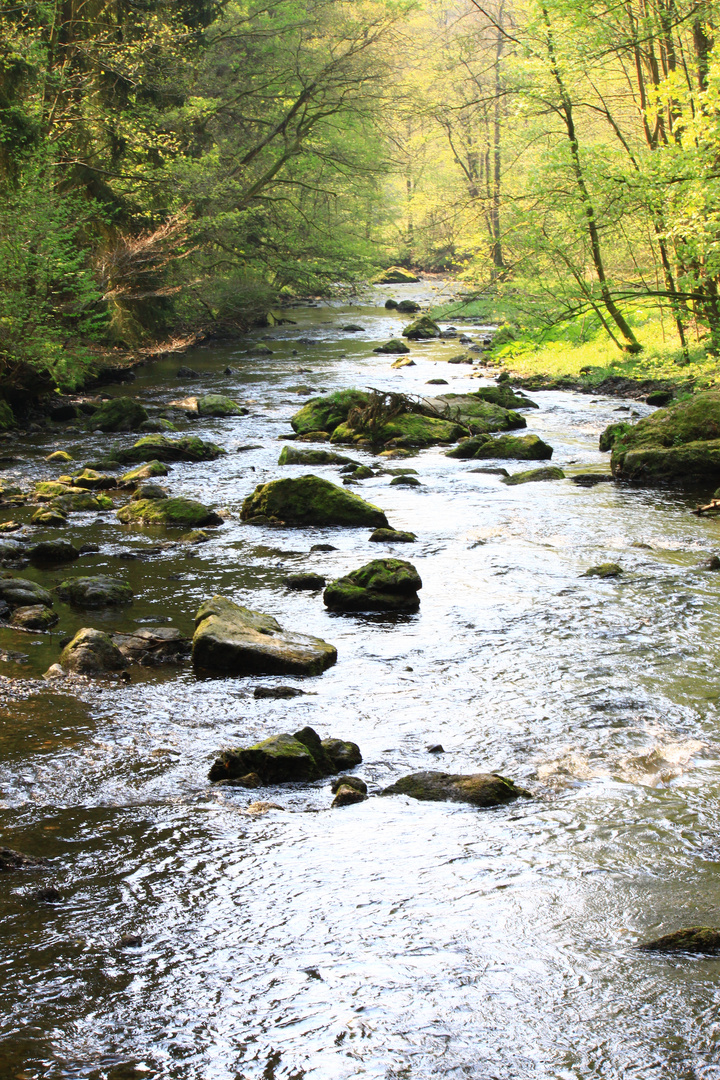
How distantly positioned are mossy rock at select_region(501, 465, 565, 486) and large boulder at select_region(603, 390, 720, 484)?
849 mm

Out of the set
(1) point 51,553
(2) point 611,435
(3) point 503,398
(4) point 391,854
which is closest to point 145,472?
(1) point 51,553

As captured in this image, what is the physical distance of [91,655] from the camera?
22.3 feet

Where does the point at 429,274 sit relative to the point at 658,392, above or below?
above

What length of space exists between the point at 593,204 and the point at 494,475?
460cm

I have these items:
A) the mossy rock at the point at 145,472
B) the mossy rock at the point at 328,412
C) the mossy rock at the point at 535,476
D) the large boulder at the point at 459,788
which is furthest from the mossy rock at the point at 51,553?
A: the mossy rock at the point at 328,412

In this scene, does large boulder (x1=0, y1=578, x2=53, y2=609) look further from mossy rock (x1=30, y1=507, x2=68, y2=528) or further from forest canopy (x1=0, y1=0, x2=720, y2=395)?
forest canopy (x1=0, y1=0, x2=720, y2=395)

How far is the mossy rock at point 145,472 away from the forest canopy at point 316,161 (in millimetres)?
3537

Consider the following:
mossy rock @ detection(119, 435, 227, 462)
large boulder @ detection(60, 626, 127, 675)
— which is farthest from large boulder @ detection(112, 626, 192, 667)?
mossy rock @ detection(119, 435, 227, 462)

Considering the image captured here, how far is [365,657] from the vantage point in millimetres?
7387

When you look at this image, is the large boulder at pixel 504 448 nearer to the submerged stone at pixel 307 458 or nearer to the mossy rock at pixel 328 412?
the submerged stone at pixel 307 458

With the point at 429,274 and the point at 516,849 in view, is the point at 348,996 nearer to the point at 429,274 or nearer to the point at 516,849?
the point at 516,849

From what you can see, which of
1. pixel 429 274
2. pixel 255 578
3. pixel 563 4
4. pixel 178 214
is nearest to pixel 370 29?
pixel 178 214

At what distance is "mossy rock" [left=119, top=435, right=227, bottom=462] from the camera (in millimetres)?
15266

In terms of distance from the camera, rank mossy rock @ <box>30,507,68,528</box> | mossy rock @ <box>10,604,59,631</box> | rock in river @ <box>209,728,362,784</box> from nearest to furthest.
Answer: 1. rock in river @ <box>209,728,362,784</box>
2. mossy rock @ <box>10,604,59,631</box>
3. mossy rock @ <box>30,507,68,528</box>
